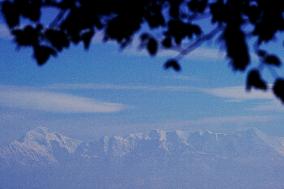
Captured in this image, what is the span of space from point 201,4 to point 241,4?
27.9 inches

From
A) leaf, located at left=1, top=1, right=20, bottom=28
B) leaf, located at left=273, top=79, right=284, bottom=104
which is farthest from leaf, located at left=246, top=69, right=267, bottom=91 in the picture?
leaf, located at left=1, top=1, right=20, bottom=28

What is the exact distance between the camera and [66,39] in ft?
30.7

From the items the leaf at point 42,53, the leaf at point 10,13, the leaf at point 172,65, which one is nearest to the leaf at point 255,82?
the leaf at point 172,65

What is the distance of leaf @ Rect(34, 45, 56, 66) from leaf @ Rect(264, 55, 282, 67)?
10.9 feet

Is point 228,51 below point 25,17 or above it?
below

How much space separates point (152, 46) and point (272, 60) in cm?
196

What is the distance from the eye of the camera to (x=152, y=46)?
921 cm

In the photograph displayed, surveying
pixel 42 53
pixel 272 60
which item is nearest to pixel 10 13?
pixel 42 53

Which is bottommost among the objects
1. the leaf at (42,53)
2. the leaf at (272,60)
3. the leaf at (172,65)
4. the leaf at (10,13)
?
the leaf at (272,60)

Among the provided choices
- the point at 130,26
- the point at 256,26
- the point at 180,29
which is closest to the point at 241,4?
the point at 256,26

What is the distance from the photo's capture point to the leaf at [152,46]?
9148 mm

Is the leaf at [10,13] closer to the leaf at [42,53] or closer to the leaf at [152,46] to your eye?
the leaf at [42,53]

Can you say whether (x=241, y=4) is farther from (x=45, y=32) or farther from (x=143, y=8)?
(x=45, y=32)

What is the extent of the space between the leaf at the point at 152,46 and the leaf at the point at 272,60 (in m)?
1.78
